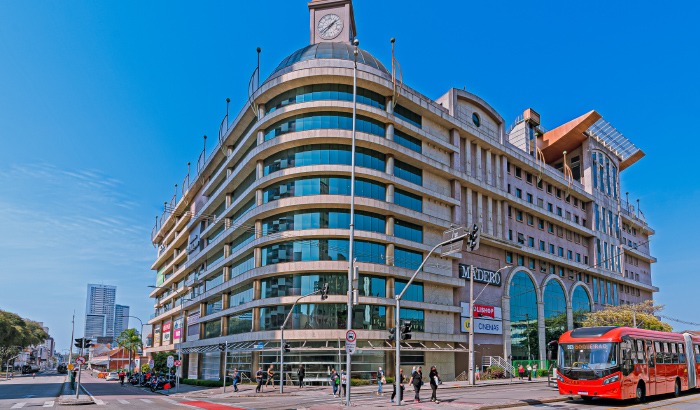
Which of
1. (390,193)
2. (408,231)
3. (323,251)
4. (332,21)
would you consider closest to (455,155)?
(408,231)

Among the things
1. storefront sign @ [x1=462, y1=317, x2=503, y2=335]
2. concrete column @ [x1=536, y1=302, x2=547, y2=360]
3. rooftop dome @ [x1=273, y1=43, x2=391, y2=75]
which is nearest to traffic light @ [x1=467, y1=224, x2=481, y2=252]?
rooftop dome @ [x1=273, y1=43, x2=391, y2=75]

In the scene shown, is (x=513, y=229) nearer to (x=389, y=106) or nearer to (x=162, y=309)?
(x=389, y=106)

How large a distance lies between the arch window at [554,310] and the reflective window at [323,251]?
2999 centimetres

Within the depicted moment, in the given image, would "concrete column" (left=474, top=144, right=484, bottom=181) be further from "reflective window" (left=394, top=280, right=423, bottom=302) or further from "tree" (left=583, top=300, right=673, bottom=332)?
"tree" (left=583, top=300, right=673, bottom=332)

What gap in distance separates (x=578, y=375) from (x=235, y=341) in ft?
113

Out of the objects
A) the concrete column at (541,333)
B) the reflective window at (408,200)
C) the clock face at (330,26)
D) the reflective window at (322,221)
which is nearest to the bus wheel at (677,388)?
the reflective window at (322,221)

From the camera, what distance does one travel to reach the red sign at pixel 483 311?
181 ft

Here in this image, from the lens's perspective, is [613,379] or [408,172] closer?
[613,379]

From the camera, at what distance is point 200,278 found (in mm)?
69125

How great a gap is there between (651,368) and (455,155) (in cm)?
3371

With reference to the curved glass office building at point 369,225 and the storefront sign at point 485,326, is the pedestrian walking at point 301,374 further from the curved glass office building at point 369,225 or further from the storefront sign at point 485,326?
the storefront sign at point 485,326

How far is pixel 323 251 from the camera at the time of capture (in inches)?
1758

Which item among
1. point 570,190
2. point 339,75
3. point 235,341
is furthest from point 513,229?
point 235,341

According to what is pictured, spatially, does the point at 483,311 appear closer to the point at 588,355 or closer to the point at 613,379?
the point at 588,355
